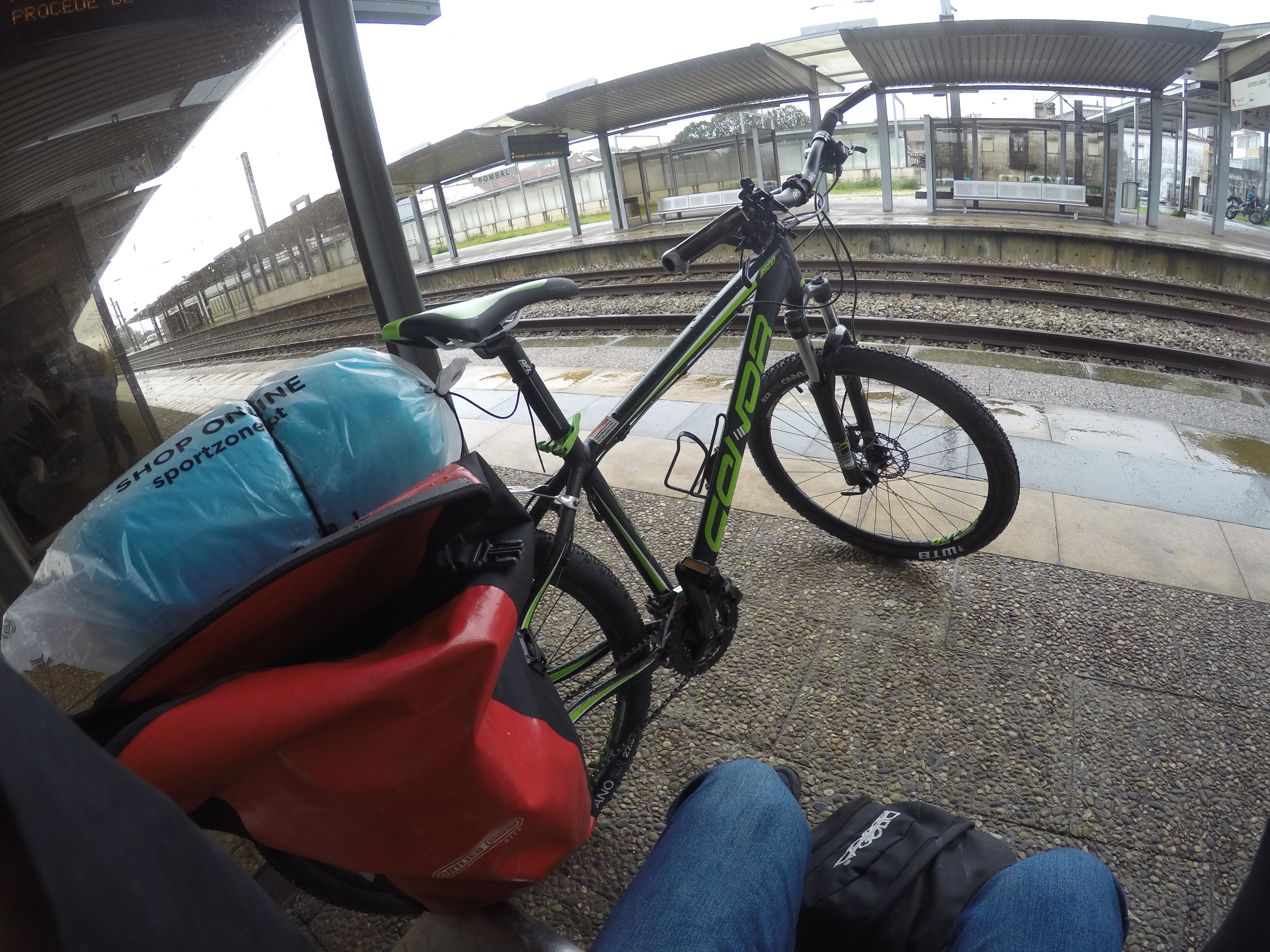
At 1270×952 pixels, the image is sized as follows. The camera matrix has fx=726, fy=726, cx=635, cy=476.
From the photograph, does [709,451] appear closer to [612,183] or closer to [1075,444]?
[1075,444]

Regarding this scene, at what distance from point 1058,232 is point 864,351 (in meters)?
11.6

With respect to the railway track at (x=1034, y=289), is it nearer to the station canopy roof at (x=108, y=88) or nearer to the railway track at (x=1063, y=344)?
the railway track at (x=1063, y=344)

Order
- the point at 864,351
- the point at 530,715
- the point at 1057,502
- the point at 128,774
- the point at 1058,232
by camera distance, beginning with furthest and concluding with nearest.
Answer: the point at 1058,232 < the point at 1057,502 < the point at 864,351 < the point at 530,715 < the point at 128,774

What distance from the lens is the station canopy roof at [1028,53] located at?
1051 cm

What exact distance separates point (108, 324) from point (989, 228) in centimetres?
1320

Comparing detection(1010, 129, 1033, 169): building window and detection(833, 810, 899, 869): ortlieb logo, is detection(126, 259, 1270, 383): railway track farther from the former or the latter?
detection(1010, 129, 1033, 169): building window

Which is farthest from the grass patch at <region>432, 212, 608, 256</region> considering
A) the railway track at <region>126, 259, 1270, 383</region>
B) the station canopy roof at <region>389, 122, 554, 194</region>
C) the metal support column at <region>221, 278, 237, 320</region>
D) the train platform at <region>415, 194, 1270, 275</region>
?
the metal support column at <region>221, 278, 237, 320</region>

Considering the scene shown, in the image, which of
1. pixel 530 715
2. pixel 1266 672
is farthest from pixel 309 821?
pixel 1266 672

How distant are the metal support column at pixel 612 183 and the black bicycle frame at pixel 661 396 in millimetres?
16855

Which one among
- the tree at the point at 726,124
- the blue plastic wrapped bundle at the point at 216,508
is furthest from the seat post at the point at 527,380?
the tree at the point at 726,124

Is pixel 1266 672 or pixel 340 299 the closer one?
pixel 1266 672

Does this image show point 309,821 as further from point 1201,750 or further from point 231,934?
point 1201,750

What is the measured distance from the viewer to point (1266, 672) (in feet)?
7.85

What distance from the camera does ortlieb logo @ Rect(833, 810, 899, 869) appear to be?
147 cm
